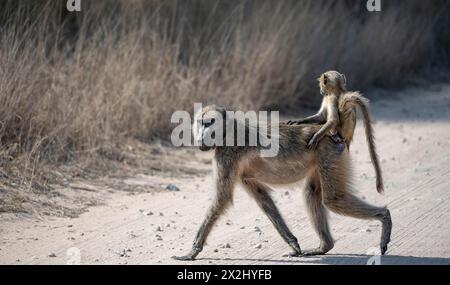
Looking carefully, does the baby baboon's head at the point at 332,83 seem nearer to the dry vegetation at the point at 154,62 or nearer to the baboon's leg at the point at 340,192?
the baboon's leg at the point at 340,192

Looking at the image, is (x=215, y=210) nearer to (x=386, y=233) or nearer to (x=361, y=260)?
(x=361, y=260)

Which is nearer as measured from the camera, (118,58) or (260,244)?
(260,244)

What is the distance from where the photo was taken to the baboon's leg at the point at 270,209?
19.9 ft

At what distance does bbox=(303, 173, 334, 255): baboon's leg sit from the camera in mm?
6171

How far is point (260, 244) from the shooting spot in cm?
636

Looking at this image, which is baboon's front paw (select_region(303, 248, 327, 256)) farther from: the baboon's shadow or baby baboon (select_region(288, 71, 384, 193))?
baby baboon (select_region(288, 71, 384, 193))

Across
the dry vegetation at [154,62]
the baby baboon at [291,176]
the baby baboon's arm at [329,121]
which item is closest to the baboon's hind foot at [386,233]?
the baby baboon at [291,176]

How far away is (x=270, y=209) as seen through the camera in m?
6.23

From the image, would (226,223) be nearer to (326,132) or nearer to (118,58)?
(326,132)

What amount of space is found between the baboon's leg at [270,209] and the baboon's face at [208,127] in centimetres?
47

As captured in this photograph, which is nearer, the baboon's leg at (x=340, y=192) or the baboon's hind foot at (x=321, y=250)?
the baboon's leg at (x=340, y=192)

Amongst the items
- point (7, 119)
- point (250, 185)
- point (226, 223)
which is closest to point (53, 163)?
point (7, 119)
